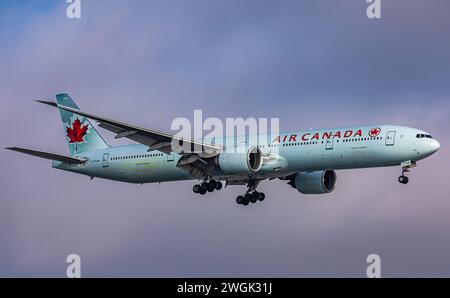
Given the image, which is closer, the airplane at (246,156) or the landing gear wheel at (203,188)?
the airplane at (246,156)

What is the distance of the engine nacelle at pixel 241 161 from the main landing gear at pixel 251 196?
4899 millimetres

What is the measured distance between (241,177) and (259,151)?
4.25 m

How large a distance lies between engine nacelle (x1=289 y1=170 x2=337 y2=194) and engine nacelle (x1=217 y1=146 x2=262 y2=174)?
696 centimetres

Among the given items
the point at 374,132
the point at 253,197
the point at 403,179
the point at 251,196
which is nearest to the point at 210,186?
the point at 251,196

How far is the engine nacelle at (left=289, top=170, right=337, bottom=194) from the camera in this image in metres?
80.6

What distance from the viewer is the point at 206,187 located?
77562 mm

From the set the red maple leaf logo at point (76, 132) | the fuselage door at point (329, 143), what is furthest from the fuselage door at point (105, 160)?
the fuselage door at point (329, 143)

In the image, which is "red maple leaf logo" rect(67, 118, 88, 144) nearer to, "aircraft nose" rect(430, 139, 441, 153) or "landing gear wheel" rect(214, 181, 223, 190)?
"landing gear wheel" rect(214, 181, 223, 190)

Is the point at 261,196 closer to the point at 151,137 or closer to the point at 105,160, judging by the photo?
the point at 151,137

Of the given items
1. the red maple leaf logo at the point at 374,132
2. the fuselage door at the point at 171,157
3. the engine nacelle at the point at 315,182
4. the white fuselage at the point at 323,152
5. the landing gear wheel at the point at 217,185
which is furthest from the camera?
the engine nacelle at the point at 315,182

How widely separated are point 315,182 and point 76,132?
20263 mm

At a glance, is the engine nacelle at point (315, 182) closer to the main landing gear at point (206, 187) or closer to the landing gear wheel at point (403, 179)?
the main landing gear at point (206, 187)

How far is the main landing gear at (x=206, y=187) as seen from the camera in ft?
255
